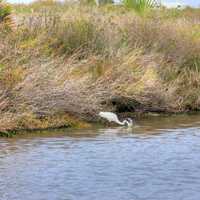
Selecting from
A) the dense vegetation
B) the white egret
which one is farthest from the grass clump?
the white egret

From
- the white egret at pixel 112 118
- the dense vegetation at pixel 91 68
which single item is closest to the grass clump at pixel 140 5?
the dense vegetation at pixel 91 68

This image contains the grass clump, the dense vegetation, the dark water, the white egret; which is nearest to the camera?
the dark water

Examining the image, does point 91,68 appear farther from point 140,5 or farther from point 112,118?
point 140,5

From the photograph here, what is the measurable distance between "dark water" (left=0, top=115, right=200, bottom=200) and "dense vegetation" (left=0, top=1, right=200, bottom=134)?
1.01 metres

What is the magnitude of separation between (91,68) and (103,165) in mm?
7697

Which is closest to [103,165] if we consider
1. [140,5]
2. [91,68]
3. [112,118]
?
[112,118]

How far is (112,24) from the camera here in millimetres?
24984

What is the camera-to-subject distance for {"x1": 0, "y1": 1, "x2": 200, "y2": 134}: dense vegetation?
742 inches

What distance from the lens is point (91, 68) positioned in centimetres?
2178

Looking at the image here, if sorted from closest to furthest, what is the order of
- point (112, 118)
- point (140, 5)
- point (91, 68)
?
point (112, 118)
point (91, 68)
point (140, 5)

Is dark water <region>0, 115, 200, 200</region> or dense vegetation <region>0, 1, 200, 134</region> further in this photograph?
dense vegetation <region>0, 1, 200, 134</region>

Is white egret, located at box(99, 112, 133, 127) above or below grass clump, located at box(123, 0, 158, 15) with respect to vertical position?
below

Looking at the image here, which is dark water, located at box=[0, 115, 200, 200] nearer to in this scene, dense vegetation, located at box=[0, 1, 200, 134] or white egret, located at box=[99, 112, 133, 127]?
white egret, located at box=[99, 112, 133, 127]

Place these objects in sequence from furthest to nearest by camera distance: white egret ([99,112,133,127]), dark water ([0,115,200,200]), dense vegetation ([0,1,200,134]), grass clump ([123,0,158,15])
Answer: grass clump ([123,0,158,15]) < white egret ([99,112,133,127]) < dense vegetation ([0,1,200,134]) < dark water ([0,115,200,200])
